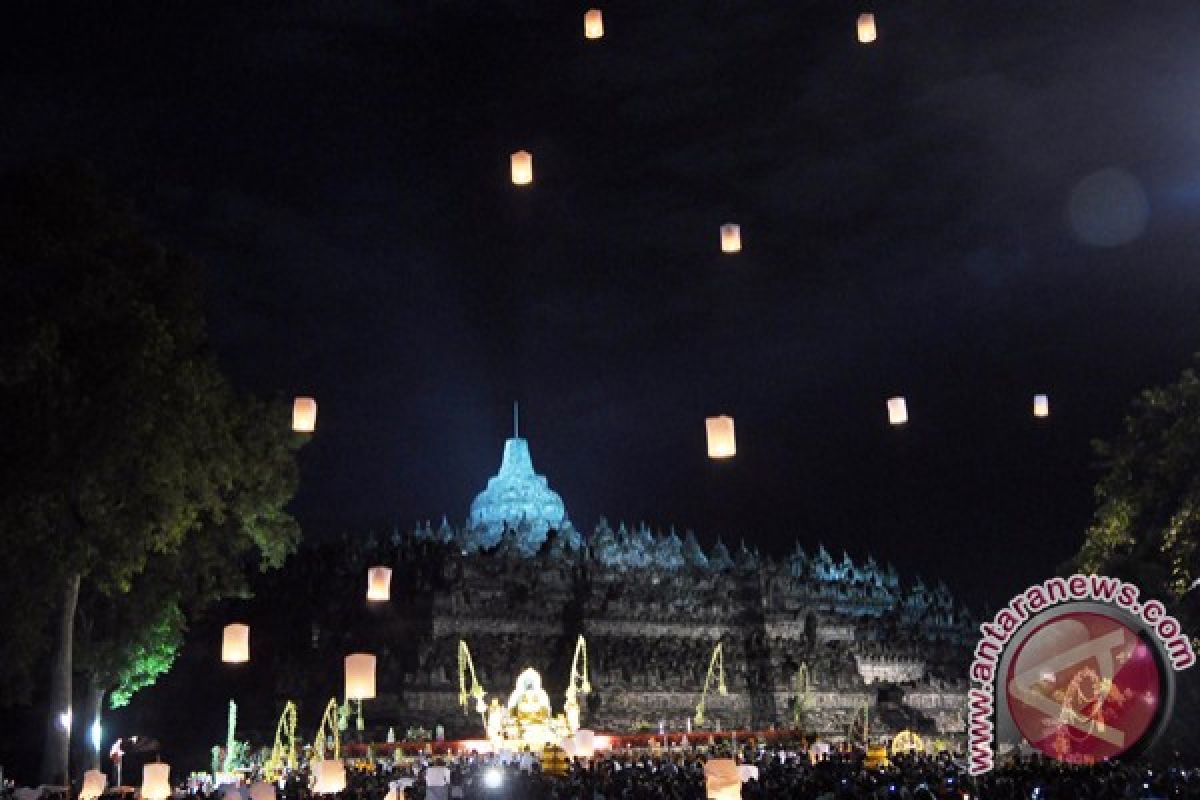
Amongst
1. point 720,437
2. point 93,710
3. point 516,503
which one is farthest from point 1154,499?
point 516,503

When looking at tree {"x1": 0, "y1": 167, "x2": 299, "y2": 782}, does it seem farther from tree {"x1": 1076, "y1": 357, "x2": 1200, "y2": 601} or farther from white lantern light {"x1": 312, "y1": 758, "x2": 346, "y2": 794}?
tree {"x1": 1076, "y1": 357, "x2": 1200, "y2": 601}

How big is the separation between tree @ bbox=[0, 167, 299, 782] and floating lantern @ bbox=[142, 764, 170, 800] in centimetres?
233

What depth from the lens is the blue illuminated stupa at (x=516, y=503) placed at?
7269cm

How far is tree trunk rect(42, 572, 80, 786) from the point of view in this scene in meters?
24.2

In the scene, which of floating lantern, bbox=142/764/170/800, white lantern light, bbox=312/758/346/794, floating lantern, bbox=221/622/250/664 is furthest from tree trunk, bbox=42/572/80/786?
white lantern light, bbox=312/758/346/794

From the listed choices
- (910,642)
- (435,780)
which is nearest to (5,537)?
(435,780)

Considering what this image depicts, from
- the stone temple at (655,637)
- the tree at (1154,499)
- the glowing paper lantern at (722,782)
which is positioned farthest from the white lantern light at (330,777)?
the stone temple at (655,637)

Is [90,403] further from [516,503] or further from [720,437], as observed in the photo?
[516,503]

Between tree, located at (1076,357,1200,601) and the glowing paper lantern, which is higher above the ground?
tree, located at (1076,357,1200,601)

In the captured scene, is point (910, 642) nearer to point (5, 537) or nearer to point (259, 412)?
point (259, 412)

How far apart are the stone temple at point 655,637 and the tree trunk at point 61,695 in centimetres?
2209

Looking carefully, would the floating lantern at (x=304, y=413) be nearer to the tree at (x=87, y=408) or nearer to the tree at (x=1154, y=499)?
the tree at (x=87, y=408)

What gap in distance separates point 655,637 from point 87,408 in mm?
37302

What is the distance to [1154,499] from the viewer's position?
89.1 feet
